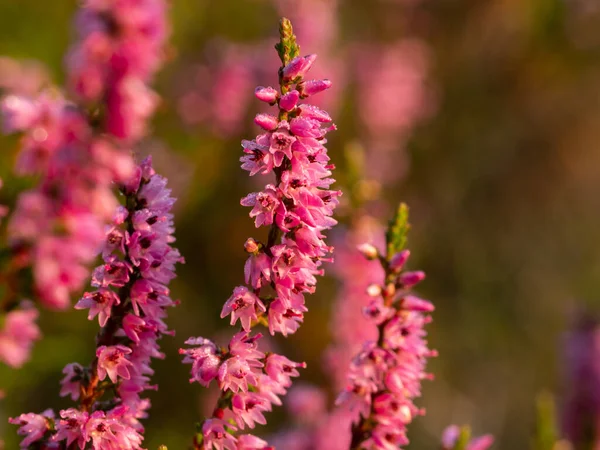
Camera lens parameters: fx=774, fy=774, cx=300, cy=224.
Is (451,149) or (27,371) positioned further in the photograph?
(451,149)

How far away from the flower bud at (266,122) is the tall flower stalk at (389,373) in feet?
1.71

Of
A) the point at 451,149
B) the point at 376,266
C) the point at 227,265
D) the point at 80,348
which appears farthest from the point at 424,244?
the point at 376,266

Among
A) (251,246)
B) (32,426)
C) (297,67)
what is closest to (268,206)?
(251,246)

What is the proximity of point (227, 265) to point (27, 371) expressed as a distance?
249 centimetres

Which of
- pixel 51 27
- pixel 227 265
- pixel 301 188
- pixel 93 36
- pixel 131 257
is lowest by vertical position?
pixel 131 257

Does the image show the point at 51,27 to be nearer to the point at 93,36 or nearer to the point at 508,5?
the point at 508,5

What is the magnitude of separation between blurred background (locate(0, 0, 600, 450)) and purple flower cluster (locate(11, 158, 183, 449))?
4102 millimetres

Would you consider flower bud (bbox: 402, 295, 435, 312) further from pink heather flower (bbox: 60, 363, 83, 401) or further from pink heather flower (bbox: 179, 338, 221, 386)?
pink heather flower (bbox: 60, 363, 83, 401)

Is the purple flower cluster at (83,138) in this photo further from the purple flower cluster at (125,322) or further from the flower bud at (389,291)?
the flower bud at (389,291)

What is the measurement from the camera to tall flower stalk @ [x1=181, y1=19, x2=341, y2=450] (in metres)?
1.65

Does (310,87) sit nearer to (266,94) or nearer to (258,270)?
(266,94)

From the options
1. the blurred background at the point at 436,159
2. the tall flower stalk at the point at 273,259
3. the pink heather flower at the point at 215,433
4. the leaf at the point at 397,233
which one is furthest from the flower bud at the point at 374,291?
the blurred background at the point at 436,159

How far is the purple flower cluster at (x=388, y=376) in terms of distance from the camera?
1868 mm

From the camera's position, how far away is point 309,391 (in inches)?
134
